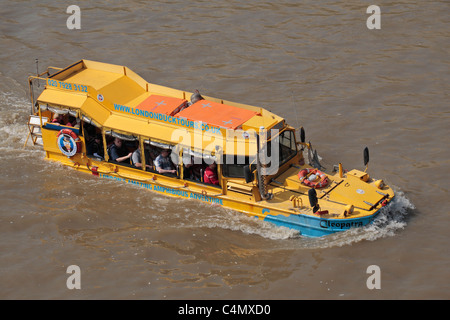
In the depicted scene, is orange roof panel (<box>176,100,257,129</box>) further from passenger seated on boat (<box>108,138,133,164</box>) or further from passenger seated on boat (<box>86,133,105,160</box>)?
passenger seated on boat (<box>86,133,105,160</box>)

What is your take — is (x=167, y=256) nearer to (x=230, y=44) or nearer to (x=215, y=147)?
(x=215, y=147)

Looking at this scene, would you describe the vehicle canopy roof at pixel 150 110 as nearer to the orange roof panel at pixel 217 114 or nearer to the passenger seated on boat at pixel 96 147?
the orange roof panel at pixel 217 114

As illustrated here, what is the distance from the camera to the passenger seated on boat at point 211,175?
673 inches

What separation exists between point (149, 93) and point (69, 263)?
533 cm

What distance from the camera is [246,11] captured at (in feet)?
94.2

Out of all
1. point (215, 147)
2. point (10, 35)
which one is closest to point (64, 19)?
point (10, 35)

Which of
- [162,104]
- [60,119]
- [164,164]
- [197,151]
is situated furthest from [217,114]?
[60,119]

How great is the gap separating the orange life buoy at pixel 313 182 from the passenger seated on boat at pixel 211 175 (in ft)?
6.35

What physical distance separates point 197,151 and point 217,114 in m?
1.17

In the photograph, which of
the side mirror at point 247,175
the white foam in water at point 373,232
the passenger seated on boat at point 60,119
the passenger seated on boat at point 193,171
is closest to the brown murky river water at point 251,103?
the white foam in water at point 373,232

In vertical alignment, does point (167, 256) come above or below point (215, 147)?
below

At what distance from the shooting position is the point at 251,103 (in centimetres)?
2303

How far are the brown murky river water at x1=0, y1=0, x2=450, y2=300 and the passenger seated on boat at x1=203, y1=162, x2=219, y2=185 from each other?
0.73 m

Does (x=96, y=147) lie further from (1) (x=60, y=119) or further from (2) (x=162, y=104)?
(2) (x=162, y=104)
